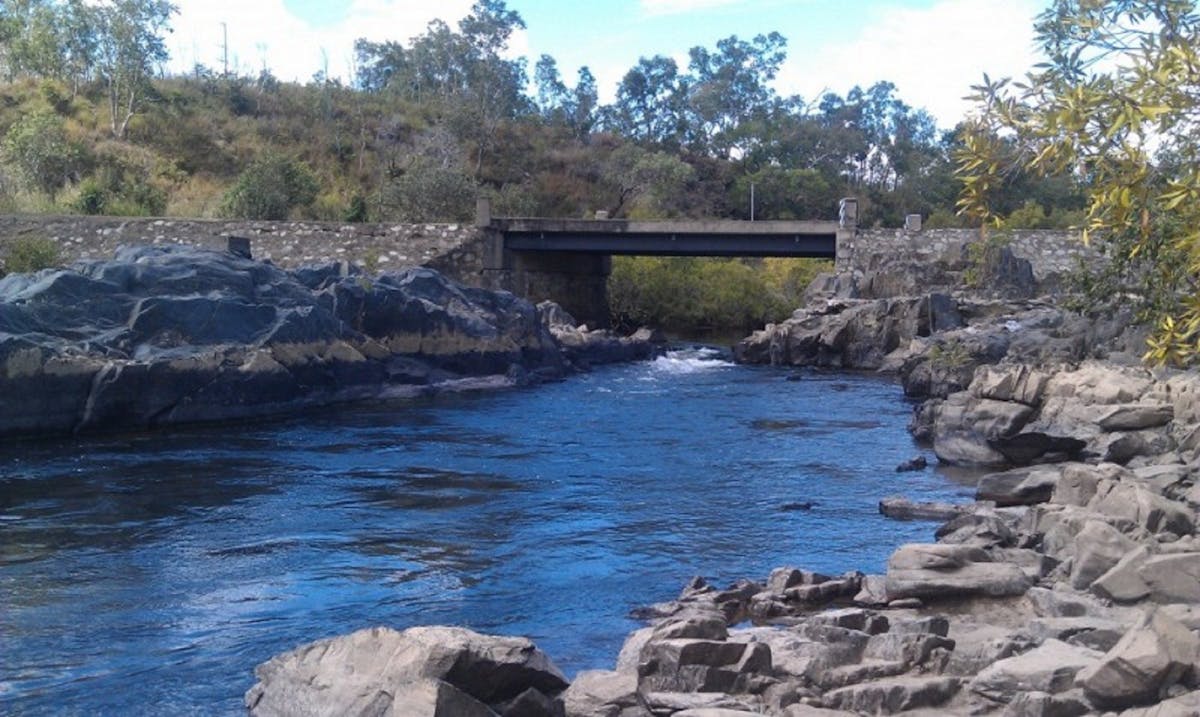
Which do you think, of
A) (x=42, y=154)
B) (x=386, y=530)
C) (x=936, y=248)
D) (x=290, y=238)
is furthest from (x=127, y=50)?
(x=386, y=530)

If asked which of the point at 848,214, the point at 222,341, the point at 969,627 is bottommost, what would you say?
the point at 969,627

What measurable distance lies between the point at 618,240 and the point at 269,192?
1515 centimetres

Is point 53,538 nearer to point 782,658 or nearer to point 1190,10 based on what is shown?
point 782,658

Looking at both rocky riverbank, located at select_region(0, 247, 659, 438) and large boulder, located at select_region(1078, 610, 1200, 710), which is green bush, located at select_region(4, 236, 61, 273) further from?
large boulder, located at select_region(1078, 610, 1200, 710)

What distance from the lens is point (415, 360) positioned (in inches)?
1164

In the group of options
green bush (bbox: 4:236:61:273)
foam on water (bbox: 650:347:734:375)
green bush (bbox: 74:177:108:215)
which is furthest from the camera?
green bush (bbox: 74:177:108:215)

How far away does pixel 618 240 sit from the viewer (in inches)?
1742

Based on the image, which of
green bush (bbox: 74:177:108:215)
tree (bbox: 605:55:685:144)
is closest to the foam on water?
green bush (bbox: 74:177:108:215)

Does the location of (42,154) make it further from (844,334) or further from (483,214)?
(844,334)

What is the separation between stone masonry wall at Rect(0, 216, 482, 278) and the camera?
131 feet

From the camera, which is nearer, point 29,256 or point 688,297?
point 29,256

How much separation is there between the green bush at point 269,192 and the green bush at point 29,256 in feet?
35.8

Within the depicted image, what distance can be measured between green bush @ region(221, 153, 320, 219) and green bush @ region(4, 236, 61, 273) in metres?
10.9

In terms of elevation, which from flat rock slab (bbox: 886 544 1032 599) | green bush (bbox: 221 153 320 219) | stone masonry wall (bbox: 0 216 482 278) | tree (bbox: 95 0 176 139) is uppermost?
tree (bbox: 95 0 176 139)
